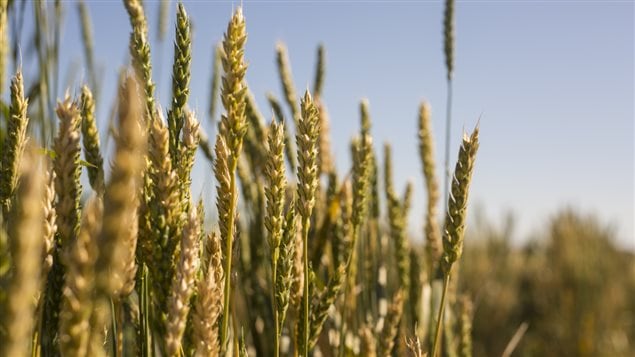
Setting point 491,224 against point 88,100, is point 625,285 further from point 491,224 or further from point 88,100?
point 88,100

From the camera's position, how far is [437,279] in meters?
2.04

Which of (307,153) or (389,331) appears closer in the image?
(307,153)

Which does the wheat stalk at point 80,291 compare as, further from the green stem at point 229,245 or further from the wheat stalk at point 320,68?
the wheat stalk at point 320,68

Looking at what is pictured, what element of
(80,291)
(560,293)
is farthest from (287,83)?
(560,293)

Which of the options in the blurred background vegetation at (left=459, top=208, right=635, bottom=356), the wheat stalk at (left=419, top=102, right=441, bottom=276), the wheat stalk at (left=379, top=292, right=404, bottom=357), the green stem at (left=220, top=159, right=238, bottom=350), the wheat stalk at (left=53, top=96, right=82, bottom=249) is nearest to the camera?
the wheat stalk at (left=53, top=96, right=82, bottom=249)

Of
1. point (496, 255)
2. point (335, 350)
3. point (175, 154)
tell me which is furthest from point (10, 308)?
point (496, 255)

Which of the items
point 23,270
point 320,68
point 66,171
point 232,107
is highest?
point 320,68

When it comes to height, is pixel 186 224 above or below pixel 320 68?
below

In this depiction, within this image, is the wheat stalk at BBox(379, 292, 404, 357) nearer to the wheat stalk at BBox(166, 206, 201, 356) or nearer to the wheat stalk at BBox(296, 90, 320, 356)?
the wheat stalk at BBox(296, 90, 320, 356)

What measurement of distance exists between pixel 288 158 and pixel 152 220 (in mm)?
1055

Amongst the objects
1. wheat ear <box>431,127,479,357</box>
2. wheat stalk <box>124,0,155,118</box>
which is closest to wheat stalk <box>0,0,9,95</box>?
wheat stalk <box>124,0,155,118</box>

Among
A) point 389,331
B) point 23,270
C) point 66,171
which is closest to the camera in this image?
point 23,270

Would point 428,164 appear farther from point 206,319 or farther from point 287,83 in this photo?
point 206,319

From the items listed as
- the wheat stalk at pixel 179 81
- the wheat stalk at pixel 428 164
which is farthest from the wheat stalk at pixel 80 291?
the wheat stalk at pixel 428 164
